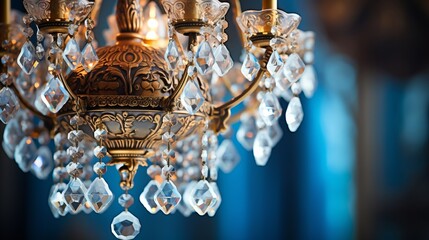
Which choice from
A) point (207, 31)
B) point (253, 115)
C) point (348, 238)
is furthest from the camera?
point (348, 238)

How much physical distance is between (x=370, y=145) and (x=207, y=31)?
1612 mm

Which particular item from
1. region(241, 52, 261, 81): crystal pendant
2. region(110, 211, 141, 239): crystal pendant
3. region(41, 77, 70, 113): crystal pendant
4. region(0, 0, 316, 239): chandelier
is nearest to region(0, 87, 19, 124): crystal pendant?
region(0, 0, 316, 239): chandelier

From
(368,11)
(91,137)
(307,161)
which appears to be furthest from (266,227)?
(91,137)

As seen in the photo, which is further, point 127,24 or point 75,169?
point 127,24

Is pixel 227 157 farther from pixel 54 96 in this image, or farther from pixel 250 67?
pixel 54 96

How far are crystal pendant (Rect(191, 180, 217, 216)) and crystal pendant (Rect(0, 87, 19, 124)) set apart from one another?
281mm

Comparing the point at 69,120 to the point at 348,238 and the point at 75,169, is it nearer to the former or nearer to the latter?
the point at 75,169

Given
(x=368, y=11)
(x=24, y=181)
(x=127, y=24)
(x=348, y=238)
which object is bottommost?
(x=348, y=238)

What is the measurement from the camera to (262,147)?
145 centimetres

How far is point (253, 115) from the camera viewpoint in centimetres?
162

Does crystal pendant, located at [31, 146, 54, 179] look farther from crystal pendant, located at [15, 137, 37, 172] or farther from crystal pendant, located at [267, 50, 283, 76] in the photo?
crystal pendant, located at [267, 50, 283, 76]

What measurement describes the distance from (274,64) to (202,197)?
21cm

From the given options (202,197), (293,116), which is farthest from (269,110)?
(202,197)

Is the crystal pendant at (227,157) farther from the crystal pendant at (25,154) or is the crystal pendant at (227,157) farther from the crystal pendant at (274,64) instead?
the crystal pendant at (274,64)
